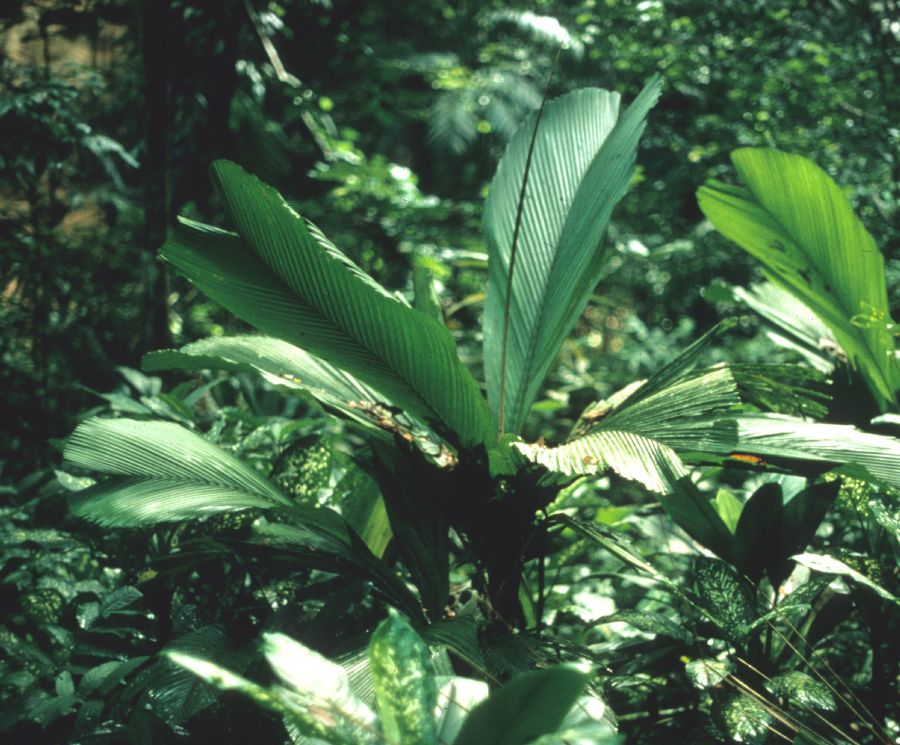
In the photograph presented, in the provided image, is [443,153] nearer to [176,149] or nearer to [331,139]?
[331,139]

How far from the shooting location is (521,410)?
1.39 metres

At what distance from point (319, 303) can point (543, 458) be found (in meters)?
0.46

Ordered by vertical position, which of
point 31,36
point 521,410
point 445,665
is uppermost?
point 31,36

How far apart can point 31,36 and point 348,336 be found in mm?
2332

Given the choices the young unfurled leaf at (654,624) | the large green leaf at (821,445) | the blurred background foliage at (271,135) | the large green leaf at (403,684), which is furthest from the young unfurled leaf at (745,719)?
the blurred background foliage at (271,135)

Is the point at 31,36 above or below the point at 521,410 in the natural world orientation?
above

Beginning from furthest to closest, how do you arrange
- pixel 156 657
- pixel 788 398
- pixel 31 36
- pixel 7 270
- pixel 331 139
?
pixel 331 139, pixel 31 36, pixel 7 270, pixel 788 398, pixel 156 657

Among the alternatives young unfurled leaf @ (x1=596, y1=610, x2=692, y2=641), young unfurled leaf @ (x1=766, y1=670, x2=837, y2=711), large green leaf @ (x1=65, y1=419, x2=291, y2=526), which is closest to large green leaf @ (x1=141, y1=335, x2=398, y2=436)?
large green leaf @ (x1=65, y1=419, x2=291, y2=526)

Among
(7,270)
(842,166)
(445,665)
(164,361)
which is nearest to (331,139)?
(7,270)

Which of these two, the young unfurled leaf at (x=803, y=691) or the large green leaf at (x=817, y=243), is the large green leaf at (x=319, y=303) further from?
the large green leaf at (x=817, y=243)

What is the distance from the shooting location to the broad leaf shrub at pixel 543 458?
1.11 m

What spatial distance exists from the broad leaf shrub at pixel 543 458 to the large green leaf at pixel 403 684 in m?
0.14

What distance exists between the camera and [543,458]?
1.05 metres

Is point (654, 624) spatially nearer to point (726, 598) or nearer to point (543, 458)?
point (726, 598)
